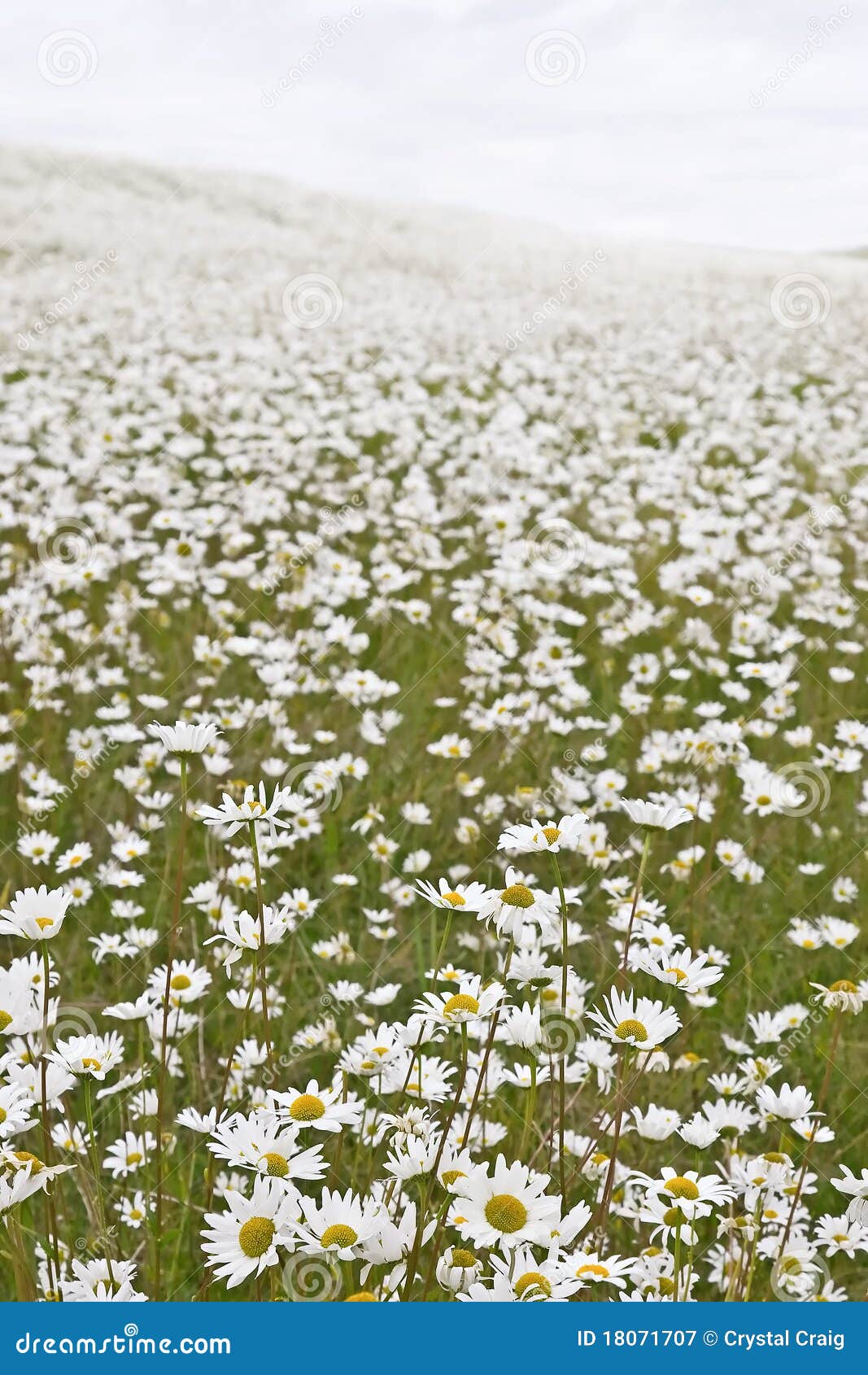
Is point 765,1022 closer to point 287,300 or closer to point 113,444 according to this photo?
point 113,444

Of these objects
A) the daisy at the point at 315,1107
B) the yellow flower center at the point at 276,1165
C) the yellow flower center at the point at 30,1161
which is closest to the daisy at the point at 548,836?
the daisy at the point at 315,1107

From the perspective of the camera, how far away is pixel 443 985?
352 cm

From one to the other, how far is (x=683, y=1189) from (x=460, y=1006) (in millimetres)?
468

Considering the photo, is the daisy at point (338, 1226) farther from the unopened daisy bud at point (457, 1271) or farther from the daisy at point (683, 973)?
the daisy at point (683, 973)

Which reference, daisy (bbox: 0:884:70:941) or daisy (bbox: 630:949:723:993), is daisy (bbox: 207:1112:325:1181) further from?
daisy (bbox: 630:949:723:993)

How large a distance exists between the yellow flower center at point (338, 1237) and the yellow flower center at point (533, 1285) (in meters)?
0.22

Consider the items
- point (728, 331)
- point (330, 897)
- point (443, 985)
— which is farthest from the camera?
point (728, 331)

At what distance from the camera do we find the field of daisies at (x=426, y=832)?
183 cm

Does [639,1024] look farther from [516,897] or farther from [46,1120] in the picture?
[46,1120]

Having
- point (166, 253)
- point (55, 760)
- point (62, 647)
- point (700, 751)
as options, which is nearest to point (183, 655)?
point (62, 647)

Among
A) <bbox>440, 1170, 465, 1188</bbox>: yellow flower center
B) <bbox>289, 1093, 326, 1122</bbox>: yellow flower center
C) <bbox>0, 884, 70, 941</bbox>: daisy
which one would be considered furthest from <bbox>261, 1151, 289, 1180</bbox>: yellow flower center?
<bbox>0, 884, 70, 941</bbox>: daisy

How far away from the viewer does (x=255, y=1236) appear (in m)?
1.50

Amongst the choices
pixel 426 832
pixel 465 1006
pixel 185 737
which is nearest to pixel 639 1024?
pixel 465 1006

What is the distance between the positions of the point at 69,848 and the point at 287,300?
1341 cm
